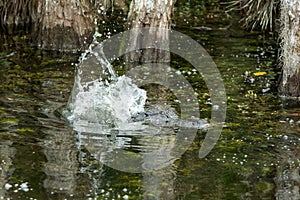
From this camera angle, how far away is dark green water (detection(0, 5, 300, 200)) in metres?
6.00

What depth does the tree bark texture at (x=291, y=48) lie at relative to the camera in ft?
27.8

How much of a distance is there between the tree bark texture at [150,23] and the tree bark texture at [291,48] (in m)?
1.87

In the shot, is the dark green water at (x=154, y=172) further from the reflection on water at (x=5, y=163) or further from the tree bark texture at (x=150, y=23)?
the tree bark texture at (x=150, y=23)

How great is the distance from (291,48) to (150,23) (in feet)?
7.42

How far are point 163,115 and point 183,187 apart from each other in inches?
77.2

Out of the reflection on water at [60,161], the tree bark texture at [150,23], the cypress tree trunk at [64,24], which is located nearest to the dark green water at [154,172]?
the reflection on water at [60,161]

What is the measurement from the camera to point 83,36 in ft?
35.2

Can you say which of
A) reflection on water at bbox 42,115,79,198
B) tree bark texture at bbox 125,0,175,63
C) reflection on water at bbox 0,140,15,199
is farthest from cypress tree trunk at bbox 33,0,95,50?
reflection on water at bbox 0,140,15,199

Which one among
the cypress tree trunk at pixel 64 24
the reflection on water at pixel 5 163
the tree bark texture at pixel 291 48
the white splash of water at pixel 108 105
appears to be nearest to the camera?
the reflection on water at pixel 5 163

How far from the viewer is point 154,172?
6.42 m

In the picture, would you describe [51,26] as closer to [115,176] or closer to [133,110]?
[133,110]

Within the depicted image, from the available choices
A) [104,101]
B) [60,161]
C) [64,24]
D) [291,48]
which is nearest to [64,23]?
[64,24]

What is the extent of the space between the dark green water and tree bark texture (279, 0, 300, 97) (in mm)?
222

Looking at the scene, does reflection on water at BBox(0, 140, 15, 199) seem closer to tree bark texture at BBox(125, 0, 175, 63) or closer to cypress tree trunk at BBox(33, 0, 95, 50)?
tree bark texture at BBox(125, 0, 175, 63)
